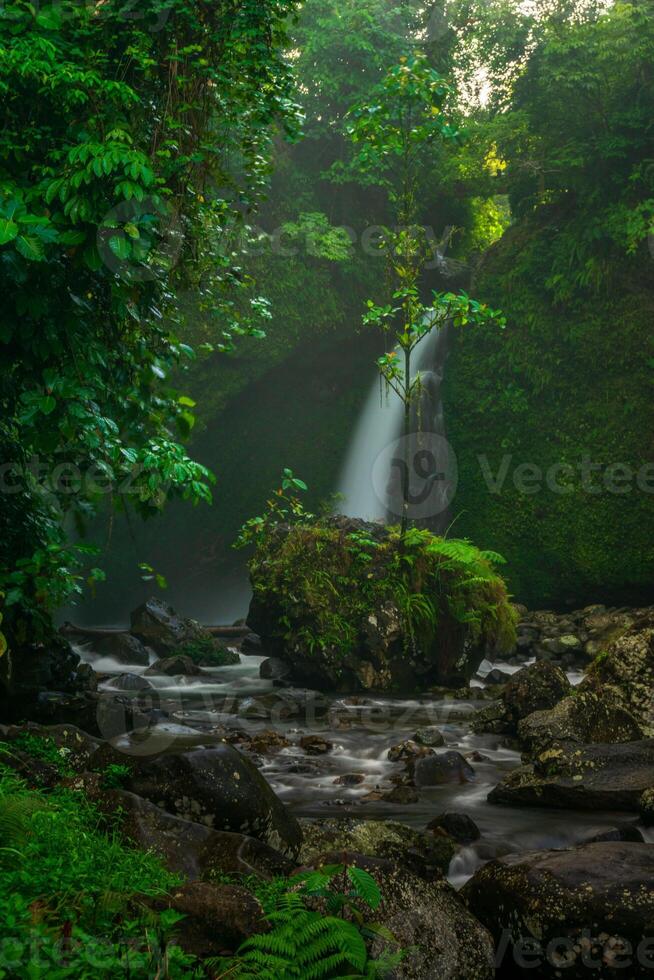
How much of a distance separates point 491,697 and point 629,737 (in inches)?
115

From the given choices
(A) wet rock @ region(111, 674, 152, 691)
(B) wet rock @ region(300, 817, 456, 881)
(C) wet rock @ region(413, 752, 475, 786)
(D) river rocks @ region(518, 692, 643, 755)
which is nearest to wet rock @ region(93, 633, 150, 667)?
(A) wet rock @ region(111, 674, 152, 691)

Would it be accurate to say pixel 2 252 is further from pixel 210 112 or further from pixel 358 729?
pixel 358 729

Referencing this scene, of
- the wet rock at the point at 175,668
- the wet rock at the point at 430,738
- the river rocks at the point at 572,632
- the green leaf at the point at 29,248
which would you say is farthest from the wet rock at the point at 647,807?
the wet rock at the point at 175,668

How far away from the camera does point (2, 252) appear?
4223 millimetres

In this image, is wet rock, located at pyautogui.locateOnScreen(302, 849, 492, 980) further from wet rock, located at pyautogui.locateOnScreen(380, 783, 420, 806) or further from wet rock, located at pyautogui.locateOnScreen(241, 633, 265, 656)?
wet rock, located at pyautogui.locateOnScreen(241, 633, 265, 656)

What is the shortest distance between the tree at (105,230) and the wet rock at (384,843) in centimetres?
212

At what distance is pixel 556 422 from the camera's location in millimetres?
14219

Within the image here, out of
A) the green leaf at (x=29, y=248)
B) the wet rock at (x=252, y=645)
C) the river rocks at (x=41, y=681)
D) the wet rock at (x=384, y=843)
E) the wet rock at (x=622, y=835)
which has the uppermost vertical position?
the green leaf at (x=29, y=248)

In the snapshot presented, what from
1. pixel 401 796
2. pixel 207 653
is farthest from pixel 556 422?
pixel 401 796

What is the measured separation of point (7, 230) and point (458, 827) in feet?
13.4

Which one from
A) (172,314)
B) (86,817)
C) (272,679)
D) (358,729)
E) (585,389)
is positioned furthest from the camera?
(585,389)

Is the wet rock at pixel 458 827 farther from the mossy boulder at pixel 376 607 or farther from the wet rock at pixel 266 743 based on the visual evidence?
the mossy boulder at pixel 376 607

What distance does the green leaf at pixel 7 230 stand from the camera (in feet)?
12.4

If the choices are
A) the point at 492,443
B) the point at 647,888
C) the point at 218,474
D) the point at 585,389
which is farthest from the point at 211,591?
the point at 647,888
